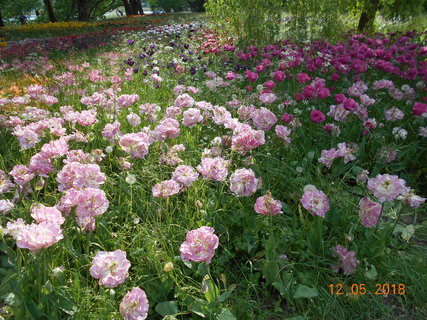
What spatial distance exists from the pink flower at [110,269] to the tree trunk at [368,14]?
8.43 m

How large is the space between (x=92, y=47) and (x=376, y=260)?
22.9ft

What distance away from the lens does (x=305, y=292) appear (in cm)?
145

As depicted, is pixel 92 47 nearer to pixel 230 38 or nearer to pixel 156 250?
pixel 230 38

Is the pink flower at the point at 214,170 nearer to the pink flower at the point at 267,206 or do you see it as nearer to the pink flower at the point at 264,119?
the pink flower at the point at 267,206

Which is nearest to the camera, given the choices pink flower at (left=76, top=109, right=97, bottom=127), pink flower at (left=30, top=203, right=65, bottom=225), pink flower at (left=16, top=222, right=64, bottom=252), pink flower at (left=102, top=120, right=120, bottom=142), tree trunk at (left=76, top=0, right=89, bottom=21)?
pink flower at (left=16, top=222, right=64, bottom=252)

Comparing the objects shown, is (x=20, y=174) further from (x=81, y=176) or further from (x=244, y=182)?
(x=244, y=182)

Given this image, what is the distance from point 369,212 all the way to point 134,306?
3.77 feet

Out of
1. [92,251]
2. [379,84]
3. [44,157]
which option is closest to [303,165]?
[379,84]

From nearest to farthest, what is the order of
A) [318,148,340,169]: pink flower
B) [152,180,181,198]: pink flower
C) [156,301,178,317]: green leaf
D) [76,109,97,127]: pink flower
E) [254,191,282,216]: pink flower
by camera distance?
1. [156,301,178,317]: green leaf
2. [254,191,282,216]: pink flower
3. [152,180,181,198]: pink flower
4. [318,148,340,169]: pink flower
5. [76,109,97,127]: pink flower

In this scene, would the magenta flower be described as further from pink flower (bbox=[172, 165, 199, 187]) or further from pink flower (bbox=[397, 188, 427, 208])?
pink flower (bbox=[172, 165, 199, 187])

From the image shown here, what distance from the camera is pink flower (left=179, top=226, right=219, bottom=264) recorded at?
1282 millimetres

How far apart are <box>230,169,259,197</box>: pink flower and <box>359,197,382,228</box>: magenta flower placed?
53 centimetres

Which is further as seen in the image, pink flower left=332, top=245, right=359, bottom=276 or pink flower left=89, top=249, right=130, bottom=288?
pink flower left=332, top=245, right=359, bottom=276

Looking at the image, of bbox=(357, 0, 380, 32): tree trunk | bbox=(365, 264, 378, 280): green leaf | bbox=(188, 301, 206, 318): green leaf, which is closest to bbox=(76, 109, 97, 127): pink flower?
bbox=(188, 301, 206, 318): green leaf
